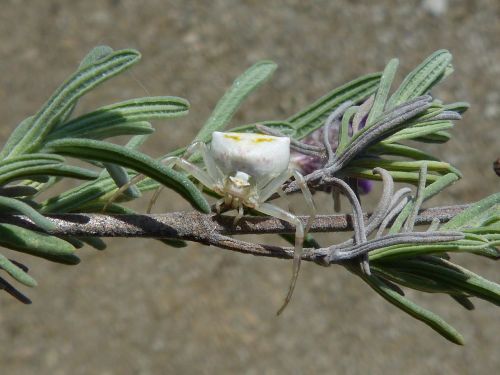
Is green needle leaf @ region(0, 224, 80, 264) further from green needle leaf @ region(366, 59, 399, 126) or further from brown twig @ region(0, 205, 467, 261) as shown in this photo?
green needle leaf @ region(366, 59, 399, 126)

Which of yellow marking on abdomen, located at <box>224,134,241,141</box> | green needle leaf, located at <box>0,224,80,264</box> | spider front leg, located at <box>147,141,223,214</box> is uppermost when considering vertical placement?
yellow marking on abdomen, located at <box>224,134,241,141</box>

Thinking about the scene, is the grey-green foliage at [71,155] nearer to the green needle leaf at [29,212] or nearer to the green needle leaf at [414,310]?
the green needle leaf at [29,212]

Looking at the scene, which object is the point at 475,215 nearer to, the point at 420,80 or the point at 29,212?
the point at 420,80

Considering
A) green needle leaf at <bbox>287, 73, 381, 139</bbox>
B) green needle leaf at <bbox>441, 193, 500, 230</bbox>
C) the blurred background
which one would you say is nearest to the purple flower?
green needle leaf at <bbox>287, 73, 381, 139</bbox>

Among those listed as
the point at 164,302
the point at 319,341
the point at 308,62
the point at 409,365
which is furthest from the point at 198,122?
the point at 409,365

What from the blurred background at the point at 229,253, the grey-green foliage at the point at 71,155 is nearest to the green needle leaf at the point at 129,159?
the grey-green foliage at the point at 71,155

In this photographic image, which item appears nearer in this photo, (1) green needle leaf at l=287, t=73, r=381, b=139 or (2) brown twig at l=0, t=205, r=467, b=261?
(2) brown twig at l=0, t=205, r=467, b=261
